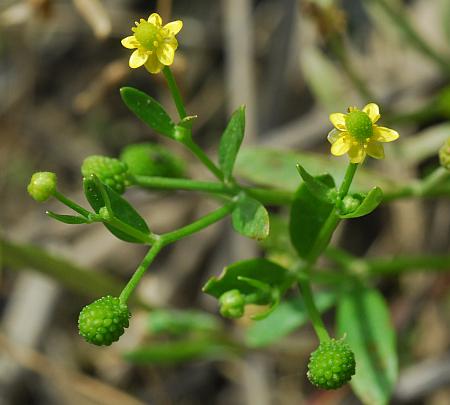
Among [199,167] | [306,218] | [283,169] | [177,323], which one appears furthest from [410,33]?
[177,323]

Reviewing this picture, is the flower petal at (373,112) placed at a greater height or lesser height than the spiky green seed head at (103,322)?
greater

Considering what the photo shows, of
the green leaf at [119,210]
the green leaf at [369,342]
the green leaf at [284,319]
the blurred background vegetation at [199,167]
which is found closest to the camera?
the green leaf at [119,210]

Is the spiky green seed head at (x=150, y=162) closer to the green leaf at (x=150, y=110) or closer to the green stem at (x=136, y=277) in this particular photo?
the green leaf at (x=150, y=110)

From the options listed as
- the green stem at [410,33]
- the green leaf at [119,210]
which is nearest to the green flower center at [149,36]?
the green leaf at [119,210]

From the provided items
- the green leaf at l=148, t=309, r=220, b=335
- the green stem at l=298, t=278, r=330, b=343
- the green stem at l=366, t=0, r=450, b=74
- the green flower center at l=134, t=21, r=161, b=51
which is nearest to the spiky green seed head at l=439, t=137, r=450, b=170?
the green stem at l=298, t=278, r=330, b=343

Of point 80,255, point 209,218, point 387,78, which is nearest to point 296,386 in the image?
point 80,255

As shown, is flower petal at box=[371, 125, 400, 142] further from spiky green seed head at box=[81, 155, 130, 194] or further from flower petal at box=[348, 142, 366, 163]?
spiky green seed head at box=[81, 155, 130, 194]
